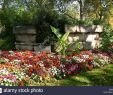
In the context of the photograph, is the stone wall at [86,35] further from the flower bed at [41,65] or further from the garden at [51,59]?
the flower bed at [41,65]

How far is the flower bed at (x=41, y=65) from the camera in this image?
1273 centimetres

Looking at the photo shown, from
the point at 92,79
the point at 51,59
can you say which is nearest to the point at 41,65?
the point at 51,59

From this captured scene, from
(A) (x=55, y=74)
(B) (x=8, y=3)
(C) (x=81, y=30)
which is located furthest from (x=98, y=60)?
(B) (x=8, y=3)

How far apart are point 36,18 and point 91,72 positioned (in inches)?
343

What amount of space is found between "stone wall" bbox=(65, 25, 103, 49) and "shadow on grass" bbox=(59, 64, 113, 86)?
743 centimetres

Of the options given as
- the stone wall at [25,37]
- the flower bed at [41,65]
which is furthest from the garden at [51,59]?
the stone wall at [25,37]

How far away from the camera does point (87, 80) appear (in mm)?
13836

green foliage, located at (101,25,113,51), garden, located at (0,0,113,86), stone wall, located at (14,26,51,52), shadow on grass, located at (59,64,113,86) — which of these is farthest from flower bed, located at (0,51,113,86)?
stone wall, located at (14,26,51,52)

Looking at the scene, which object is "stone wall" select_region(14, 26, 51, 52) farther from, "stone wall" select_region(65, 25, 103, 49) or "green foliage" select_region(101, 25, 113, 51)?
"green foliage" select_region(101, 25, 113, 51)

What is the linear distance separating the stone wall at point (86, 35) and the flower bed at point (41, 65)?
15.1ft

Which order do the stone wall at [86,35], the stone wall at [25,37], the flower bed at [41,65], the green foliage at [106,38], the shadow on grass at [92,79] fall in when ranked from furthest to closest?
the stone wall at [86,35] → the stone wall at [25,37] → the green foliage at [106,38] → the shadow on grass at [92,79] → the flower bed at [41,65]

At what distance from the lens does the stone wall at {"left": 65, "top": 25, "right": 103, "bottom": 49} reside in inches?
918

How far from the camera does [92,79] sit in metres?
14.0

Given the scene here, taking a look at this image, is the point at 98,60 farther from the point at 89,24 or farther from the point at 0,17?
the point at 0,17
